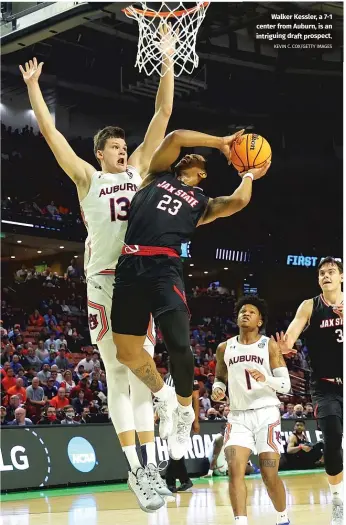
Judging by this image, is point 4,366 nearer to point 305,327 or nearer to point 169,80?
point 305,327

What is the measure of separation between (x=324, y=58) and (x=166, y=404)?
25.3 meters

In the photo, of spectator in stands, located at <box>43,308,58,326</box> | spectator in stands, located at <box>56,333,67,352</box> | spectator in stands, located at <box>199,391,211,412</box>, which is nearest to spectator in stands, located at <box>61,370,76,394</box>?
spectator in stands, located at <box>56,333,67,352</box>

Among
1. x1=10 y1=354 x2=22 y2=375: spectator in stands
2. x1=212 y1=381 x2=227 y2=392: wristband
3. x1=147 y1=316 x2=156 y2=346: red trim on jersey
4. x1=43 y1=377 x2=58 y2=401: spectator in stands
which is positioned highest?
x1=147 y1=316 x2=156 y2=346: red trim on jersey

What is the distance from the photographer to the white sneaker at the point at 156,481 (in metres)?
5.75

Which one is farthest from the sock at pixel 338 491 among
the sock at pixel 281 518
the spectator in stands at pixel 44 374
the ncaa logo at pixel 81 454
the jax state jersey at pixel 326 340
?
the spectator in stands at pixel 44 374

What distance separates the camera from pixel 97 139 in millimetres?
6402

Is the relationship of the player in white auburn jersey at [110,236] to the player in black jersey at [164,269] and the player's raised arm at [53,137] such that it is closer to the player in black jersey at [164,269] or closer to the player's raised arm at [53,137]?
the player's raised arm at [53,137]

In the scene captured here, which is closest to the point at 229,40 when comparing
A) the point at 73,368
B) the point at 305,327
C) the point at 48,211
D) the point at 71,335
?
the point at 48,211

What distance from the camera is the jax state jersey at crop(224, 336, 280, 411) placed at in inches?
319

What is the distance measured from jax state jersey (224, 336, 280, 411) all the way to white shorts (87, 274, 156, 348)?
7.13ft

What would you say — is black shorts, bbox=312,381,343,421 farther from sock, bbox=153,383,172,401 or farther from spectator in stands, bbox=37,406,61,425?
spectator in stands, bbox=37,406,61,425

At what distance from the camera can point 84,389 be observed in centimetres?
1722

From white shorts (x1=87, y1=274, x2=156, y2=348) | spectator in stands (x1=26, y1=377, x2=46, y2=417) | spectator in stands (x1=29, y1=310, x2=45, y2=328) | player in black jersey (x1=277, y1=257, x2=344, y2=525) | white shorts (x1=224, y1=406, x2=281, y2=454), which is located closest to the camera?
white shorts (x1=87, y1=274, x2=156, y2=348)

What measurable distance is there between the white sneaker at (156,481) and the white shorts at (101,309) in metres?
0.89
